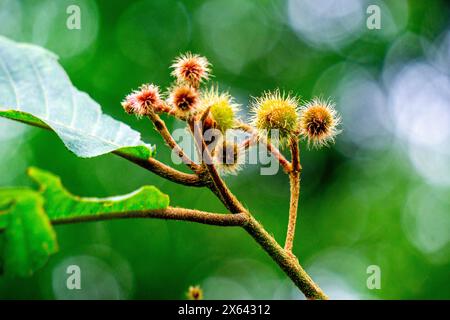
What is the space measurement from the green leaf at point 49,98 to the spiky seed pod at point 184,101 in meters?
0.19

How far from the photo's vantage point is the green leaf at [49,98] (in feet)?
6.58

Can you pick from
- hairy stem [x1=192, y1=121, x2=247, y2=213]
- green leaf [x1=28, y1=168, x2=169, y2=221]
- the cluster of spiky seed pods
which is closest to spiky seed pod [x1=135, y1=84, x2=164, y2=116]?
the cluster of spiky seed pods

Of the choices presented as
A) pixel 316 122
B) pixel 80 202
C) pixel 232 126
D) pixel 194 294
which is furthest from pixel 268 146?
pixel 80 202

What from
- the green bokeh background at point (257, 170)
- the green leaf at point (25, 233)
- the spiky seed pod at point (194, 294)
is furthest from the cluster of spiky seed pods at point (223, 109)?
the green bokeh background at point (257, 170)

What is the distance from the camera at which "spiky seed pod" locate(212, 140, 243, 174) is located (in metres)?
2.12

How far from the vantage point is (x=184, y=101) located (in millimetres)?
1807

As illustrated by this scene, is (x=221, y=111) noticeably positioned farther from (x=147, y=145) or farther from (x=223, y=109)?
(x=147, y=145)

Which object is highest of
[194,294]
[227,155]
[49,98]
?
[49,98]

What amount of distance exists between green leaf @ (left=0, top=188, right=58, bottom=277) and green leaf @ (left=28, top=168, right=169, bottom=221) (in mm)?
96

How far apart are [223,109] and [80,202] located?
74cm

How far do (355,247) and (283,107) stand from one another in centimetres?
1075

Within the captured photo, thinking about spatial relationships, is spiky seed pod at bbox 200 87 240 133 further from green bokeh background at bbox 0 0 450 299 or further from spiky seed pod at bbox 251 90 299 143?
green bokeh background at bbox 0 0 450 299

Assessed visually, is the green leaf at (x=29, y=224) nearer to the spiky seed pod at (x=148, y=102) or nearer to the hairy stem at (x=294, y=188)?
the spiky seed pod at (x=148, y=102)

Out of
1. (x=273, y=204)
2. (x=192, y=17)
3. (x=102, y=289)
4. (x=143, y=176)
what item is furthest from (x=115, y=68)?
(x=102, y=289)
